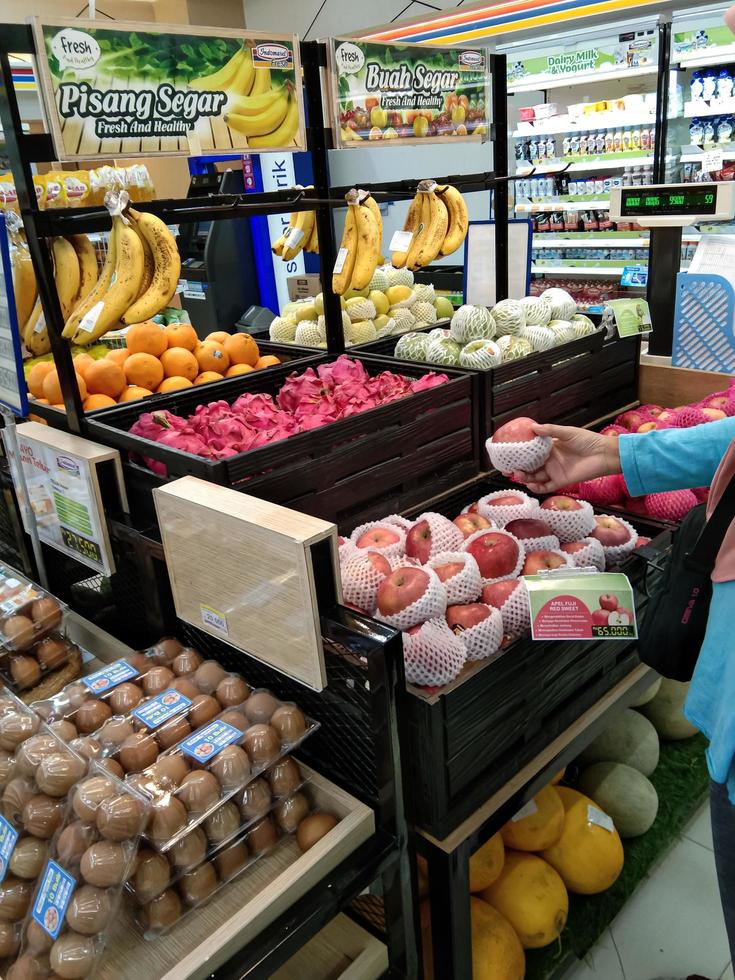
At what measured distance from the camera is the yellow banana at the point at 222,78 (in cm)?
187

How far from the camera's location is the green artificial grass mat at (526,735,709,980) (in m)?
1.90

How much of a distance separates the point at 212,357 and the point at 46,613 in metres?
1.03

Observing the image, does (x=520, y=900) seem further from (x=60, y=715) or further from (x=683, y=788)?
(x=60, y=715)

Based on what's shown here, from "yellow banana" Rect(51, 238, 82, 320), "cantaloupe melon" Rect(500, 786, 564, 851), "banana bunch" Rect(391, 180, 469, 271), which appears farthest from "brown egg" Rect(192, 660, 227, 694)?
"banana bunch" Rect(391, 180, 469, 271)

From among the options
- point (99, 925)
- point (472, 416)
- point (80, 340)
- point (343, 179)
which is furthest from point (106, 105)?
point (343, 179)

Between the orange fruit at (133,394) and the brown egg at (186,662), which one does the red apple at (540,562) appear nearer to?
the brown egg at (186,662)

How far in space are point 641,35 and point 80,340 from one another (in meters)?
5.39

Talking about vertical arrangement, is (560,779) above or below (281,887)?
below

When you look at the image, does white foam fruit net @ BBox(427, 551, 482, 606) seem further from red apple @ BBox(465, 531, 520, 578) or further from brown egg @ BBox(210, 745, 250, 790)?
brown egg @ BBox(210, 745, 250, 790)

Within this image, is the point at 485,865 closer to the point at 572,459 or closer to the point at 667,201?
the point at 572,459

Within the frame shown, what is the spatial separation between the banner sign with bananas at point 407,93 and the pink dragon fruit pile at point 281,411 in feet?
2.32

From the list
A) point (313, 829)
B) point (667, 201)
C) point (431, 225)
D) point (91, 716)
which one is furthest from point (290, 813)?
point (667, 201)

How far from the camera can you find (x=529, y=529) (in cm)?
172

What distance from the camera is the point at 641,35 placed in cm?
548
